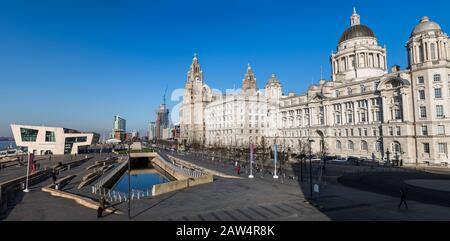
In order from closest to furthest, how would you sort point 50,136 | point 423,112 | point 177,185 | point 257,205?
point 257,205
point 177,185
point 423,112
point 50,136

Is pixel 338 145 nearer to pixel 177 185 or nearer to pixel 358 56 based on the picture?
pixel 358 56

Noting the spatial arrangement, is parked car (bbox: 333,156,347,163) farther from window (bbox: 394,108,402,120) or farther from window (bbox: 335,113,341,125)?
window (bbox: 394,108,402,120)

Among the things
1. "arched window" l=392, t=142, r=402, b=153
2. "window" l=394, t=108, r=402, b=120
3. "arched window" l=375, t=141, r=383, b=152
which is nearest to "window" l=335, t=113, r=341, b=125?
"arched window" l=375, t=141, r=383, b=152

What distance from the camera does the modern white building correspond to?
9326 centimetres

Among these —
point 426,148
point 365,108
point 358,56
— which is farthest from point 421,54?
point 358,56

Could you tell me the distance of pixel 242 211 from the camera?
2286 centimetres

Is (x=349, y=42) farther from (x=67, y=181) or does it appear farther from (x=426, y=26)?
(x=67, y=181)

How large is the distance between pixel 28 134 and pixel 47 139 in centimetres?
578

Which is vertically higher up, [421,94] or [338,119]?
[421,94]

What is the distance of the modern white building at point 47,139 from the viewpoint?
93256mm

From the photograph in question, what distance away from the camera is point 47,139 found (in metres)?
98.2

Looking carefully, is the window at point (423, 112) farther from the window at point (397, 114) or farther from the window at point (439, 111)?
the window at point (397, 114)
